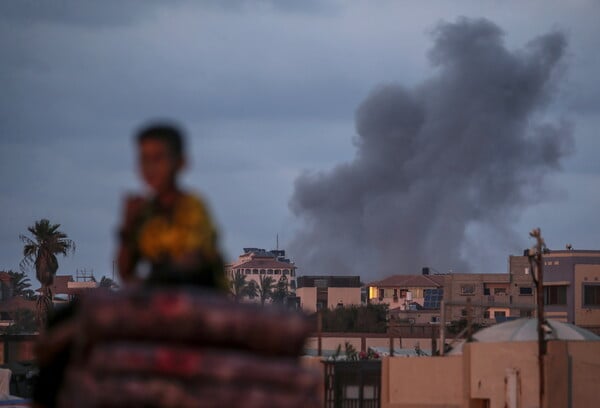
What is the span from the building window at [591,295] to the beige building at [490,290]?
35.7m

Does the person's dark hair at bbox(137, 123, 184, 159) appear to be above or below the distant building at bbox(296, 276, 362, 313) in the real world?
below

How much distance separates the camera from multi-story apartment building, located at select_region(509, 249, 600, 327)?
101 meters

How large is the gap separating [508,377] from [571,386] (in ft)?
7.24

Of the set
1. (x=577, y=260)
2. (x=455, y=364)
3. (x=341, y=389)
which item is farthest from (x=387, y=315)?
(x=455, y=364)

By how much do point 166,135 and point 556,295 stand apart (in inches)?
3894

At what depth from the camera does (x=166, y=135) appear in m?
6.38

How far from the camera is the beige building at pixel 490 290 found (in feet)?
465

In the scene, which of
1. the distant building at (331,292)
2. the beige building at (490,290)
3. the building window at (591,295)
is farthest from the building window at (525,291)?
the building window at (591,295)

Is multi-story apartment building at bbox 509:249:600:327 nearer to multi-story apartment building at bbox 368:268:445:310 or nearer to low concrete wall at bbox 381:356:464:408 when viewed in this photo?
low concrete wall at bbox 381:356:464:408

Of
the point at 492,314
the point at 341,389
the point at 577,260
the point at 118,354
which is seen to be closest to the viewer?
the point at 118,354

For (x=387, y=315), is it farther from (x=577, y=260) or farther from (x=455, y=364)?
(x=455, y=364)

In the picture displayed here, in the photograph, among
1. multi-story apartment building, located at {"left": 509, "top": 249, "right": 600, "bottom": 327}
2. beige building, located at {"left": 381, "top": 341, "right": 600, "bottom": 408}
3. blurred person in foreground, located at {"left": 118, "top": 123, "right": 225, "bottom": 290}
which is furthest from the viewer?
multi-story apartment building, located at {"left": 509, "top": 249, "right": 600, "bottom": 327}

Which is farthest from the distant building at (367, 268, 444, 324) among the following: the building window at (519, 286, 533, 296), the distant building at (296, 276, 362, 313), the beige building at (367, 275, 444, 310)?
the building window at (519, 286, 533, 296)

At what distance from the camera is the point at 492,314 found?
149875 mm
